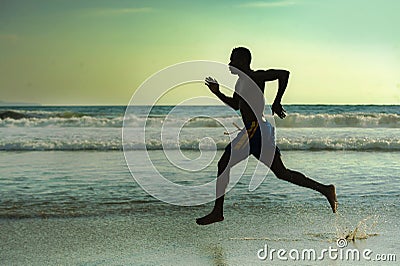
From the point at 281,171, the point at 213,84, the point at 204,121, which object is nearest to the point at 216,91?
the point at 213,84

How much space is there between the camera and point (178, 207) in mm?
5738

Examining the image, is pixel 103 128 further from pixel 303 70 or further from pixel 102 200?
pixel 102 200

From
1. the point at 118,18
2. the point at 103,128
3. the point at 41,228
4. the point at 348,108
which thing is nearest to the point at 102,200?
the point at 41,228

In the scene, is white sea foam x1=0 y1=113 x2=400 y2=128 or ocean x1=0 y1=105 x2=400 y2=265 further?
white sea foam x1=0 y1=113 x2=400 y2=128

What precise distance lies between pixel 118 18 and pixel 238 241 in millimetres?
7974

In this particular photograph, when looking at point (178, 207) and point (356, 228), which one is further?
point (178, 207)

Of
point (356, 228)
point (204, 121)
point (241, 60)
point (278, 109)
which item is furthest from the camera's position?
point (204, 121)

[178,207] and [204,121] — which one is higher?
[204,121]

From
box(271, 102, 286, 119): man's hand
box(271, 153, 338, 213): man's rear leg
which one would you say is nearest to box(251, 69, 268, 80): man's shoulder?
box(271, 102, 286, 119): man's hand

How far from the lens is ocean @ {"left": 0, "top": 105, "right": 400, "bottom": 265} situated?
13.9 ft

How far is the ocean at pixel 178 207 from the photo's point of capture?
4.24 metres

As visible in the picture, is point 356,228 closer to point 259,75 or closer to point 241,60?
point 259,75

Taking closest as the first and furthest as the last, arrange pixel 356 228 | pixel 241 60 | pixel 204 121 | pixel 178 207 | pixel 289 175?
1. pixel 241 60
2. pixel 289 175
3. pixel 356 228
4. pixel 178 207
5. pixel 204 121

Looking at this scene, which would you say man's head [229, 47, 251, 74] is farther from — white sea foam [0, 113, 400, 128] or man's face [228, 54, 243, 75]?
white sea foam [0, 113, 400, 128]
